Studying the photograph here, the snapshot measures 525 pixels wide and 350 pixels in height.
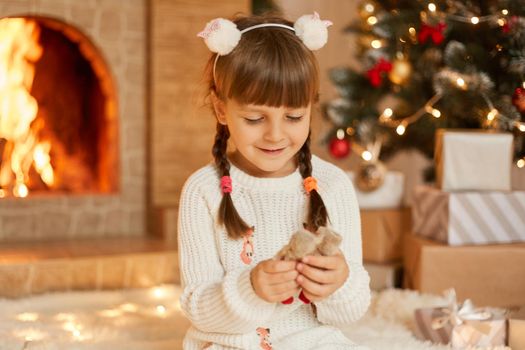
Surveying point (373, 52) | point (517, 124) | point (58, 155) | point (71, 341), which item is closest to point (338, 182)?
point (71, 341)

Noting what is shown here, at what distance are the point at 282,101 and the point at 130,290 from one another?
126 cm

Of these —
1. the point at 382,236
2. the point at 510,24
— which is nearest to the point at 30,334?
the point at 382,236

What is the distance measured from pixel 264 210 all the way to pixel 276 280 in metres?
0.22

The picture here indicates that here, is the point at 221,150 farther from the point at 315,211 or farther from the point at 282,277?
the point at 282,277

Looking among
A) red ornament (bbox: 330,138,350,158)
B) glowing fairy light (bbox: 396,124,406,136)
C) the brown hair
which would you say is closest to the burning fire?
red ornament (bbox: 330,138,350,158)

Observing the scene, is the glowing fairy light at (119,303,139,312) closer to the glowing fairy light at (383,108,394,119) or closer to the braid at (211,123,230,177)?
the braid at (211,123,230,177)

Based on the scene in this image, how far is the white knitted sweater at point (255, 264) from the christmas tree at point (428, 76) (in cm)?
101

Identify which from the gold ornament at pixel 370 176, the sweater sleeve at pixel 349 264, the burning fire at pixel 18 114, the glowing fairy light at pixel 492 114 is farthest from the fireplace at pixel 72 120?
the sweater sleeve at pixel 349 264

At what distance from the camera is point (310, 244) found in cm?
103

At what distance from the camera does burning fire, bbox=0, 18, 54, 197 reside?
2566mm

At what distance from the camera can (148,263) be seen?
7.38ft

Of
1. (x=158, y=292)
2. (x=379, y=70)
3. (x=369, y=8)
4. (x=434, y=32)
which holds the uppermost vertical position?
(x=369, y=8)

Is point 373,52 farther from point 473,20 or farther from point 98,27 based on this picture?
point 98,27

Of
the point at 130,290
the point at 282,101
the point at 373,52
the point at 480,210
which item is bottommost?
the point at 130,290
